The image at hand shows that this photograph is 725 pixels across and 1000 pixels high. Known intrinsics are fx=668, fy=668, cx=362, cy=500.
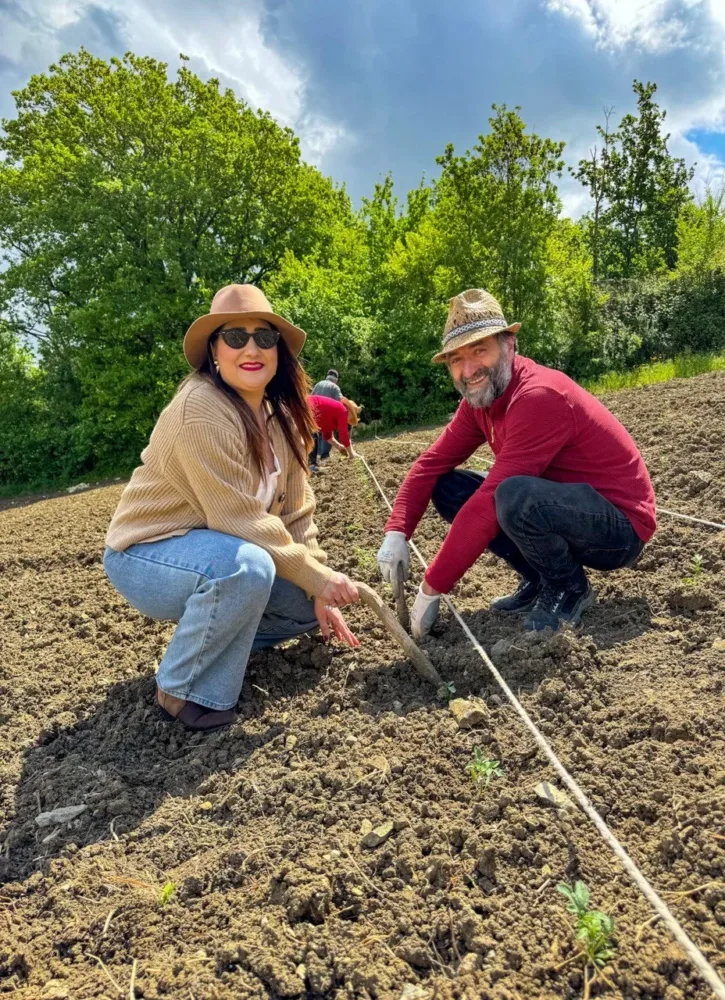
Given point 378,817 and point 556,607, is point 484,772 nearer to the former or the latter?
point 378,817

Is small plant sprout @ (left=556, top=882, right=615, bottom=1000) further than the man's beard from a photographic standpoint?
No

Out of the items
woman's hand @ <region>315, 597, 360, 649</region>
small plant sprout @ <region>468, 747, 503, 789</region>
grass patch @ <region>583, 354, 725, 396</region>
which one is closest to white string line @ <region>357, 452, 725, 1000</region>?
small plant sprout @ <region>468, 747, 503, 789</region>

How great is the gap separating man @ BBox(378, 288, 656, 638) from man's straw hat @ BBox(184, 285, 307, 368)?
0.78m

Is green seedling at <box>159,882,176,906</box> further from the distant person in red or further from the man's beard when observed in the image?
the distant person in red

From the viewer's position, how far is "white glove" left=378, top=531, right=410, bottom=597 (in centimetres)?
303

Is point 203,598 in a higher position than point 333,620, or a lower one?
higher

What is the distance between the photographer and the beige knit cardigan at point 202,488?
96.7 inches

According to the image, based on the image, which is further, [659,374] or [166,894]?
[659,374]

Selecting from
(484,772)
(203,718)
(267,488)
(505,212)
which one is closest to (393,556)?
(267,488)

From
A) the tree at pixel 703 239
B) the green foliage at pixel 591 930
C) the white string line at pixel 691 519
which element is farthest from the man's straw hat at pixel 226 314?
the tree at pixel 703 239

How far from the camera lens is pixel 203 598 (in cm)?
248

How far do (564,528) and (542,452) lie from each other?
331 mm

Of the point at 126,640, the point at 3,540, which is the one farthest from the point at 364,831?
the point at 3,540

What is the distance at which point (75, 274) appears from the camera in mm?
A: 16016
